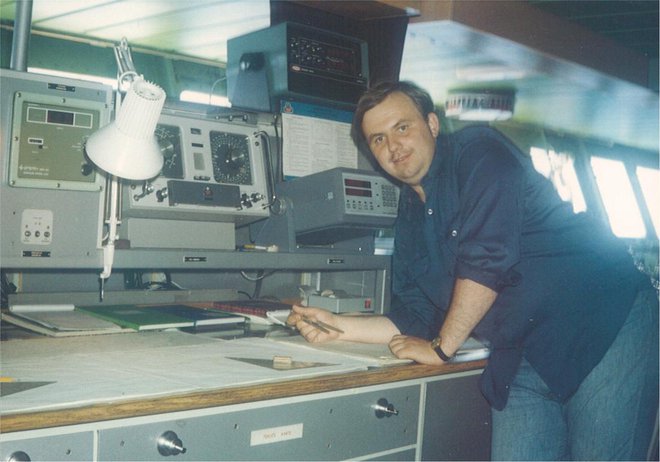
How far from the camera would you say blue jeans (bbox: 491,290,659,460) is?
1592 mm

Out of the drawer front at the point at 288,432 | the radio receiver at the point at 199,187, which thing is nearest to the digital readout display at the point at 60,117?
the radio receiver at the point at 199,187

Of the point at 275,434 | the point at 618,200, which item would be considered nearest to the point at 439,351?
the point at 275,434

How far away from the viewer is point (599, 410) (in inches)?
62.4

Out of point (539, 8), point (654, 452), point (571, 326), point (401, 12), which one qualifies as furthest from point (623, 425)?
point (539, 8)

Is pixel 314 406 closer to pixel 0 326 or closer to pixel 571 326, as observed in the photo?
pixel 571 326

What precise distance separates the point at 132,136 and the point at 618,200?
324 inches

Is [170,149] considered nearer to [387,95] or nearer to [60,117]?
[60,117]

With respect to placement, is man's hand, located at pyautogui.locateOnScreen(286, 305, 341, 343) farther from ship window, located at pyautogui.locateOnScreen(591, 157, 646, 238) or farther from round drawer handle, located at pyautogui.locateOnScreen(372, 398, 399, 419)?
ship window, located at pyautogui.locateOnScreen(591, 157, 646, 238)

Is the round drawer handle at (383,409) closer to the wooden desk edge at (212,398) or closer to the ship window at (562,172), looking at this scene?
the wooden desk edge at (212,398)

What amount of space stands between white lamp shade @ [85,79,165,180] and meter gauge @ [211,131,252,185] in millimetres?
579

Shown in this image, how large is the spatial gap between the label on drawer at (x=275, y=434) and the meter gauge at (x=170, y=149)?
0.74 metres

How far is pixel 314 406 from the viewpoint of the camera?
135 centimetres

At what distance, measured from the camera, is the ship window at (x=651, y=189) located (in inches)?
339

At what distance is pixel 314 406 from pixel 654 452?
4.07 feet
